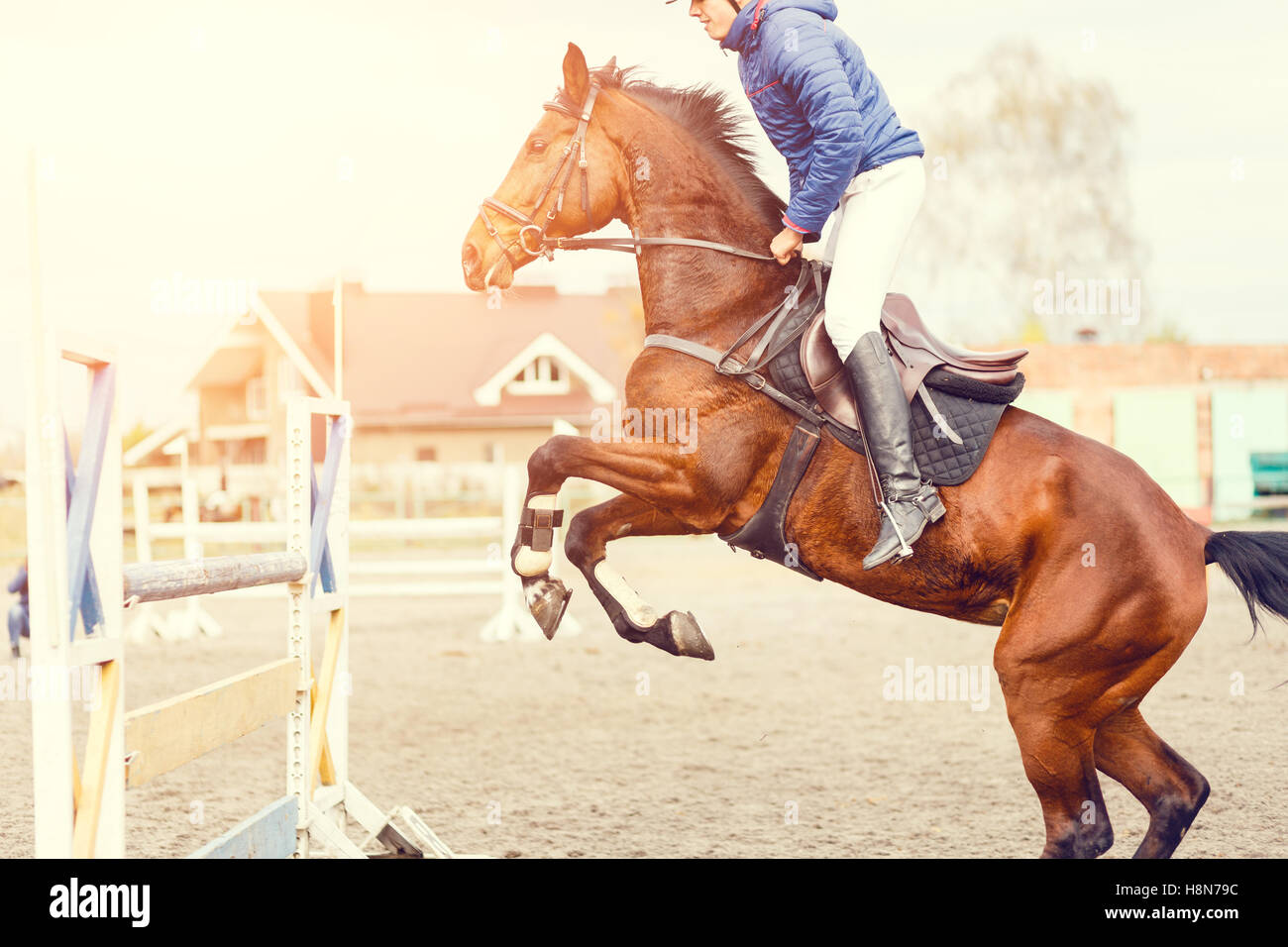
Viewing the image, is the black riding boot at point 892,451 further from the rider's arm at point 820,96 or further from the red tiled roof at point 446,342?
the red tiled roof at point 446,342

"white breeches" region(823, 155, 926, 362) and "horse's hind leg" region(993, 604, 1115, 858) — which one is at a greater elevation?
"white breeches" region(823, 155, 926, 362)

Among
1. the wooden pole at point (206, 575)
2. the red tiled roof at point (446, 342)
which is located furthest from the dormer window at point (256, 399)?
the wooden pole at point (206, 575)

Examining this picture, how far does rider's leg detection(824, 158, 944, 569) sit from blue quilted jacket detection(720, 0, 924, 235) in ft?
0.42

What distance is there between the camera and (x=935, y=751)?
661 cm

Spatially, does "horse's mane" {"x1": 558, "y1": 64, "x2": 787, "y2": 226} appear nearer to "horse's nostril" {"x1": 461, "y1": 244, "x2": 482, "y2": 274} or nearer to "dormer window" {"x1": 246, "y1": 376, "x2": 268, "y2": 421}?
"horse's nostril" {"x1": 461, "y1": 244, "x2": 482, "y2": 274}

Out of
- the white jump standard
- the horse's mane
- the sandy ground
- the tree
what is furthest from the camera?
the tree

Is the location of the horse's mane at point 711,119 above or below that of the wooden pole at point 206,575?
above

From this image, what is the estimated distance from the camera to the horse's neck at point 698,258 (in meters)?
3.67

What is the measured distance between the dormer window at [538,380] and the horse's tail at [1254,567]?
2760cm

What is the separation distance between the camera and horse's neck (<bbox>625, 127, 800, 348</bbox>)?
12.0 feet

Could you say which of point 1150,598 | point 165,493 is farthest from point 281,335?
point 1150,598

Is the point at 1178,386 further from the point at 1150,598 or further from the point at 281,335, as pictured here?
the point at 1150,598

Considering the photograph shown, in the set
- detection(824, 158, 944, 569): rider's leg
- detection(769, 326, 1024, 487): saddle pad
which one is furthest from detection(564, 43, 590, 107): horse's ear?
detection(769, 326, 1024, 487): saddle pad
